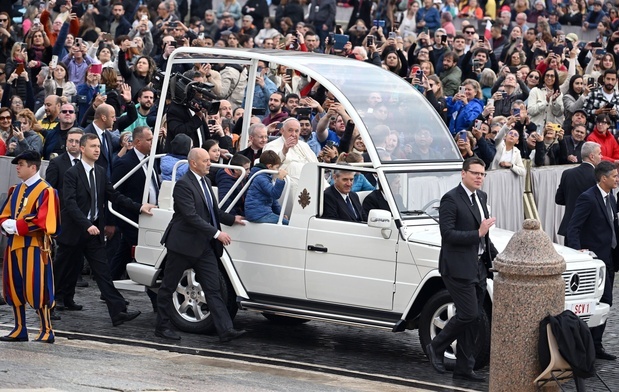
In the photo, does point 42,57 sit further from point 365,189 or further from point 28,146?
point 365,189

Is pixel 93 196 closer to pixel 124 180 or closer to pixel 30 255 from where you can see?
pixel 124 180

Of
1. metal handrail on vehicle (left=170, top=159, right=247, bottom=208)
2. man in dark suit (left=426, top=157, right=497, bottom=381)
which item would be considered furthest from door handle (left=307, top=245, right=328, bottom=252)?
man in dark suit (left=426, top=157, right=497, bottom=381)

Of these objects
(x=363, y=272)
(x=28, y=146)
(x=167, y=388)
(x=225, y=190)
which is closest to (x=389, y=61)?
(x=28, y=146)

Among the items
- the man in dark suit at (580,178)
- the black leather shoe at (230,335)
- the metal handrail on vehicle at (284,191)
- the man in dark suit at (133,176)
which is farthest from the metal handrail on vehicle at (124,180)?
the man in dark suit at (580,178)

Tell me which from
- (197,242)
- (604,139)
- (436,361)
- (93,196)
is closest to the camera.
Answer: (436,361)

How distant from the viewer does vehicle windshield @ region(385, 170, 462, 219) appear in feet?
45.8

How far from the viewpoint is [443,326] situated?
13422 millimetres

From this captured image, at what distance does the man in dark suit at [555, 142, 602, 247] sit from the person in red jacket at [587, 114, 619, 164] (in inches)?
182

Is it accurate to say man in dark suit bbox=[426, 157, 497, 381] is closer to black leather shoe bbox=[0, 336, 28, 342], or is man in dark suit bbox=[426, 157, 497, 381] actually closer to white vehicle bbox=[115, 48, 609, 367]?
white vehicle bbox=[115, 48, 609, 367]

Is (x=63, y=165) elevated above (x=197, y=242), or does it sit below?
above

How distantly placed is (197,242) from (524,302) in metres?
4.47

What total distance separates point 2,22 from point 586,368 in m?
17.1

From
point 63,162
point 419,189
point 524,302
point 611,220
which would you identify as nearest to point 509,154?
point 611,220

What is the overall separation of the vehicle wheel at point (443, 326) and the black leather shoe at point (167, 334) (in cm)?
258
